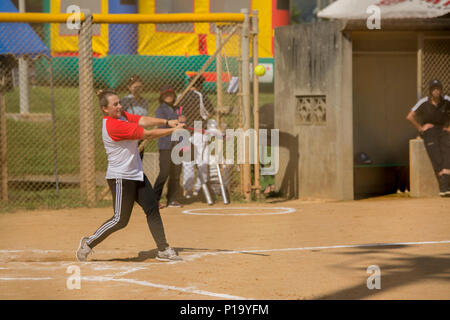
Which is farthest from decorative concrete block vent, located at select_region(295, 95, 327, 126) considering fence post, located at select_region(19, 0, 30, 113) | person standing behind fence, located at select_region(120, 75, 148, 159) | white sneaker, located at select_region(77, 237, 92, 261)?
fence post, located at select_region(19, 0, 30, 113)

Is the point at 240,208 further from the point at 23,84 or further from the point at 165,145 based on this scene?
the point at 23,84

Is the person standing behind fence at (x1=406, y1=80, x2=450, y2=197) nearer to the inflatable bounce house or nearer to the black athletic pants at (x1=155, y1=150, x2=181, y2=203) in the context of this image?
the black athletic pants at (x1=155, y1=150, x2=181, y2=203)

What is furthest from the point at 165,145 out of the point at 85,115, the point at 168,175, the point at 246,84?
the point at 246,84

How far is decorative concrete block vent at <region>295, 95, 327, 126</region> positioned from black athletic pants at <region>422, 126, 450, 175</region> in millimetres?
1783

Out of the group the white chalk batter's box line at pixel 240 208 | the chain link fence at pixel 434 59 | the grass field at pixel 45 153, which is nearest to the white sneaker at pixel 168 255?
the white chalk batter's box line at pixel 240 208

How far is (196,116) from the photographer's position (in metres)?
14.8

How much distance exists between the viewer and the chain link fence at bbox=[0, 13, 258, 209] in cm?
1438

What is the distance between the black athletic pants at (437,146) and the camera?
585 inches

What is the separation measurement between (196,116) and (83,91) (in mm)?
1955

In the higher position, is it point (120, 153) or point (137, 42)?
point (137, 42)

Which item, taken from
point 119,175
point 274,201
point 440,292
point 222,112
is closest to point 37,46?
point 222,112

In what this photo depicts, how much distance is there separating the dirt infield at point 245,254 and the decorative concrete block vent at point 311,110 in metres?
1.69

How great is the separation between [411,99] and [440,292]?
1045cm
